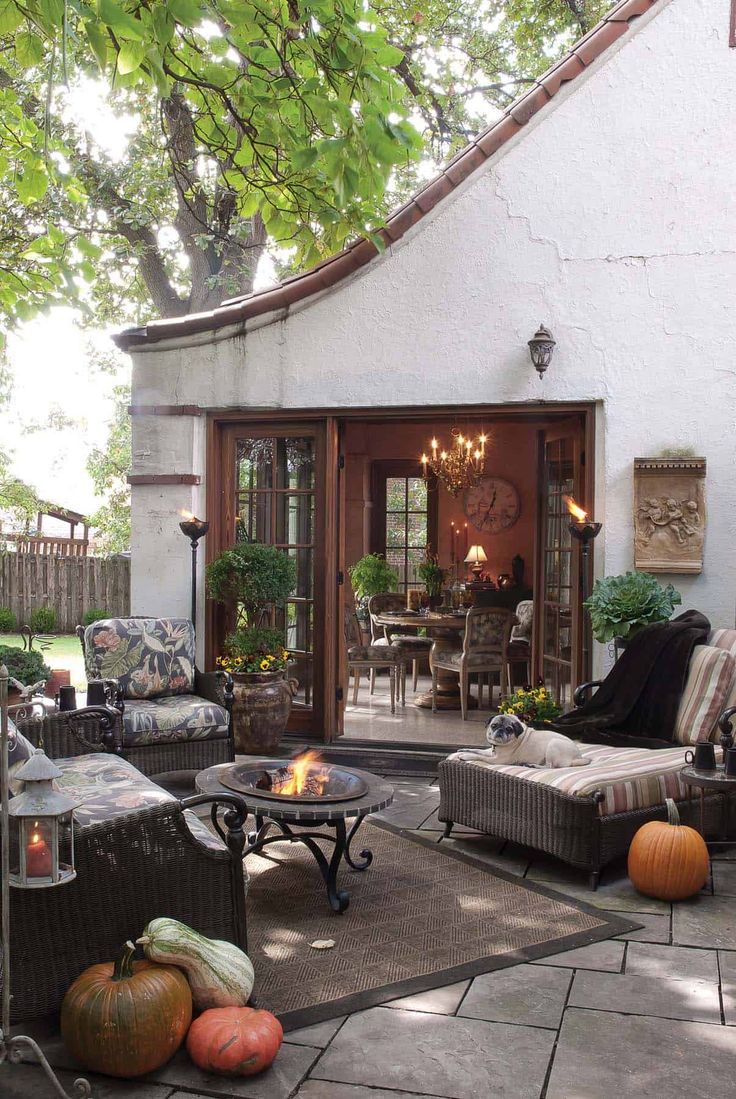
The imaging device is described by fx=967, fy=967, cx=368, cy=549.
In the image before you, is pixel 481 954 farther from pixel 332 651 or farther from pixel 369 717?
pixel 369 717

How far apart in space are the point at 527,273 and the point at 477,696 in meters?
4.26

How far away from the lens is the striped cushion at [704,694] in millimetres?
4871

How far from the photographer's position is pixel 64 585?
13.4 metres

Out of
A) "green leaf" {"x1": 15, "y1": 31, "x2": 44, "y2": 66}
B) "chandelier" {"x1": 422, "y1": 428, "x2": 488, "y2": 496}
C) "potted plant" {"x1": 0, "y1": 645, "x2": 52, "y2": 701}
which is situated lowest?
"potted plant" {"x1": 0, "y1": 645, "x2": 52, "y2": 701}

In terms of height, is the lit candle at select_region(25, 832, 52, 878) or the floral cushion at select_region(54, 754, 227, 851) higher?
the lit candle at select_region(25, 832, 52, 878)

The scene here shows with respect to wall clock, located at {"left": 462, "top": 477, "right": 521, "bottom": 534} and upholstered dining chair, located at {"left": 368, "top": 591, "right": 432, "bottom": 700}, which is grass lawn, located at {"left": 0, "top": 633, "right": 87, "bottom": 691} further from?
wall clock, located at {"left": 462, "top": 477, "right": 521, "bottom": 534}

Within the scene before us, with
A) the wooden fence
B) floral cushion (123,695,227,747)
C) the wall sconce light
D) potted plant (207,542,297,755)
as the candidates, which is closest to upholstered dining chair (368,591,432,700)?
potted plant (207,542,297,755)

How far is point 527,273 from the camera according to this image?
6.15m

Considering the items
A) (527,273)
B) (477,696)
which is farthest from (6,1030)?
(477,696)

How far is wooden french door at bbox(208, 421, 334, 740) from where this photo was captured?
6695 mm

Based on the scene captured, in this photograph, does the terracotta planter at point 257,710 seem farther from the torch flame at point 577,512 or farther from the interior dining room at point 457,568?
the torch flame at point 577,512

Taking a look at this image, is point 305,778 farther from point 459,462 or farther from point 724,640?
point 459,462

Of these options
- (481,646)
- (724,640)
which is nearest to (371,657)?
(481,646)

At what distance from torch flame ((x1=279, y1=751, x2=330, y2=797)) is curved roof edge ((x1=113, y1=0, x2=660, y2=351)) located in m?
3.17
